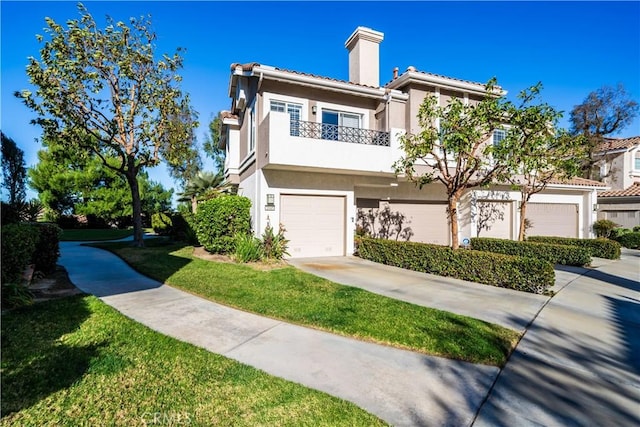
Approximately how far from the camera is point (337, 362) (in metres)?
4.26

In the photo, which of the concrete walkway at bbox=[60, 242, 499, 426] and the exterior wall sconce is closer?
the concrete walkway at bbox=[60, 242, 499, 426]

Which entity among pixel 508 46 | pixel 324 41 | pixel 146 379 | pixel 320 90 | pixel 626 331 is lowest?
pixel 626 331

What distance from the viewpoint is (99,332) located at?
484 cm

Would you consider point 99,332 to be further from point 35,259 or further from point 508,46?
point 508,46

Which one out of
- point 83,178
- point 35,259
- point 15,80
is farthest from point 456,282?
point 83,178

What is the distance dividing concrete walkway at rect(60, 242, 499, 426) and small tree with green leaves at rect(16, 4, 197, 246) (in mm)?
10939

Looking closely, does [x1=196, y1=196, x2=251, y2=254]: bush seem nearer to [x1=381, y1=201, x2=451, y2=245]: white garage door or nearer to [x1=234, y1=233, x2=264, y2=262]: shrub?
[x1=234, y1=233, x2=264, y2=262]: shrub

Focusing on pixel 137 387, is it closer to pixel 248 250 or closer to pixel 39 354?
pixel 39 354

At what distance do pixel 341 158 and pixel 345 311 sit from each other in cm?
711

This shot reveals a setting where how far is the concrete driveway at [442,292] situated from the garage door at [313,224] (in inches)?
72.4

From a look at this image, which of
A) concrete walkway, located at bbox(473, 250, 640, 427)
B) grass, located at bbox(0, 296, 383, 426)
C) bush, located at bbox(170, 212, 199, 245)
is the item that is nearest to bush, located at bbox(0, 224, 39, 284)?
grass, located at bbox(0, 296, 383, 426)

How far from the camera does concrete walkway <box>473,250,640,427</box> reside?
3361mm

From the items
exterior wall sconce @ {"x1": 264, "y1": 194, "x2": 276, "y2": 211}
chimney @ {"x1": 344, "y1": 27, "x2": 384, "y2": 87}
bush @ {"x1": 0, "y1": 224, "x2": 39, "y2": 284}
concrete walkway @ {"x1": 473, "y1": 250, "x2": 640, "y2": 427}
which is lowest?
concrete walkway @ {"x1": 473, "y1": 250, "x2": 640, "y2": 427}

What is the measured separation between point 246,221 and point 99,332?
7.71m
